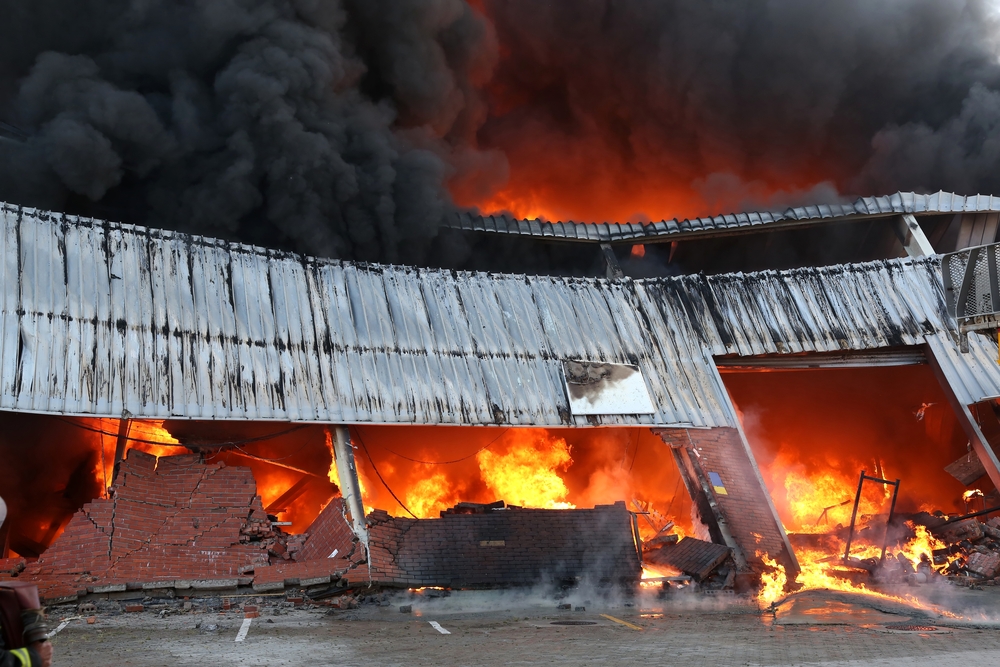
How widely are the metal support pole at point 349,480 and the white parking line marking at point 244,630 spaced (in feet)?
6.65

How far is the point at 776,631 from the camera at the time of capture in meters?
8.72

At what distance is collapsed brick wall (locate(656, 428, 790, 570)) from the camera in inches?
485

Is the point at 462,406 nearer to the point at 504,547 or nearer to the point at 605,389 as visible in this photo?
the point at 504,547

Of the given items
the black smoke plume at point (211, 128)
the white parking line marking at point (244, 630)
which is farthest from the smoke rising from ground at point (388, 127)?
the white parking line marking at point (244, 630)

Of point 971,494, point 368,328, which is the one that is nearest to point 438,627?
point 368,328

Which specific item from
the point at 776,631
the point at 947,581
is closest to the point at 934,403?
the point at 947,581

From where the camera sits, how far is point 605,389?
13.6m

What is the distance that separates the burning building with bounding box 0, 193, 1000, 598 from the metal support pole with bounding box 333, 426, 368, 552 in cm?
3

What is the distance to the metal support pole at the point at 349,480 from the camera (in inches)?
424

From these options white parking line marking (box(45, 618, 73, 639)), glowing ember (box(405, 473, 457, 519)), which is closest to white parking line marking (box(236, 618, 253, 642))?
white parking line marking (box(45, 618, 73, 639))

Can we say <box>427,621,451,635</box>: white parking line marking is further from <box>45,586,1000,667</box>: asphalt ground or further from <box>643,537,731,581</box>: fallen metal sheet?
<box>643,537,731,581</box>: fallen metal sheet

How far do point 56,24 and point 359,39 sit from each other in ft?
20.7

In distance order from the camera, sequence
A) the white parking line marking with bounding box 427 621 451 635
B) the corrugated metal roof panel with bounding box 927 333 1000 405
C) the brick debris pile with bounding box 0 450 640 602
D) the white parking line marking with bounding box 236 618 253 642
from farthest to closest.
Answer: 1. the corrugated metal roof panel with bounding box 927 333 1000 405
2. the brick debris pile with bounding box 0 450 640 602
3. the white parking line marking with bounding box 427 621 451 635
4. the white parking line marking with bounding box 236 618 253 642

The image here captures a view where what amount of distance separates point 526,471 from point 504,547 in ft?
10.9
